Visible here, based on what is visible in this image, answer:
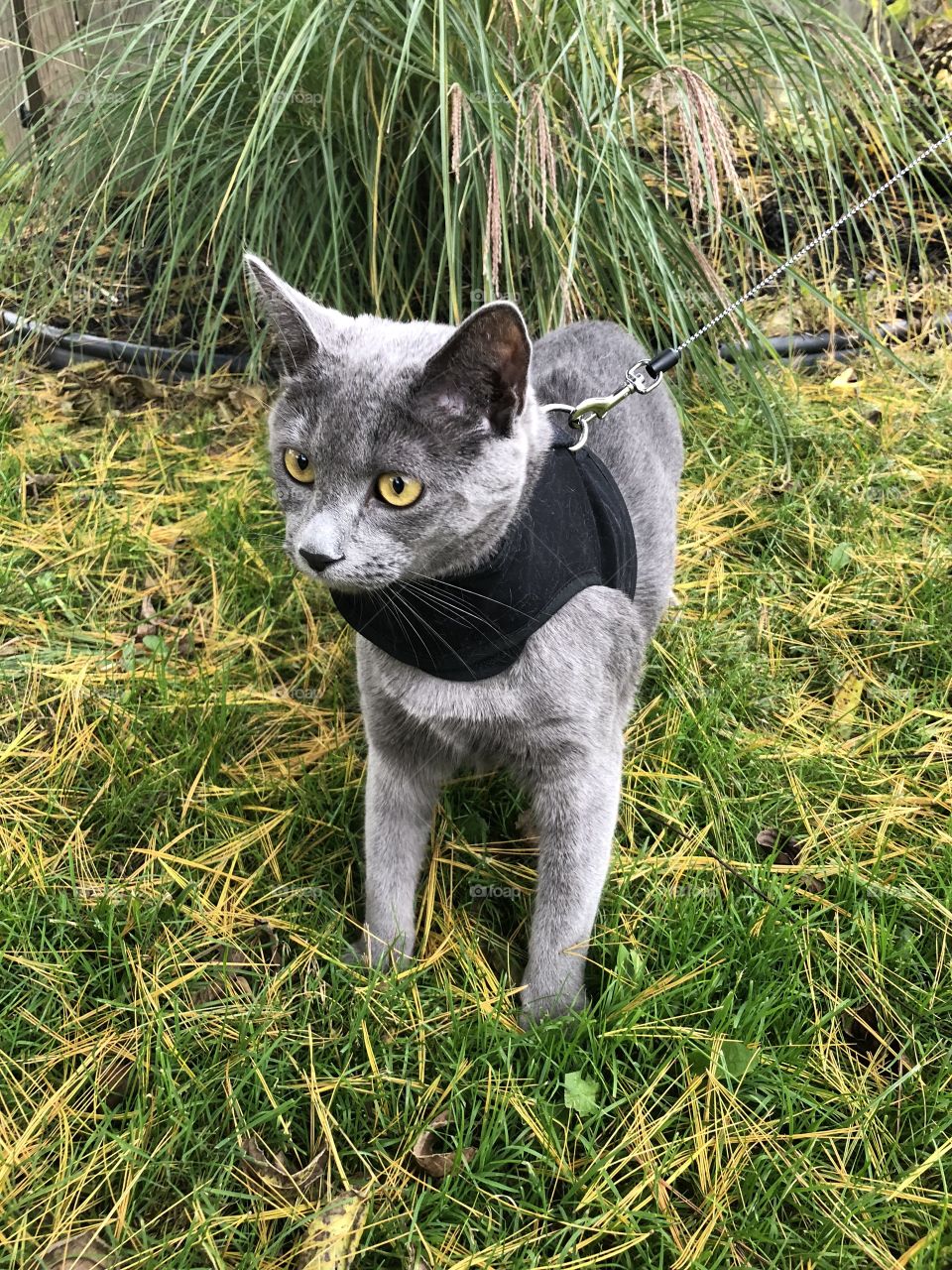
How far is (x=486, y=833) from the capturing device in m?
1.74

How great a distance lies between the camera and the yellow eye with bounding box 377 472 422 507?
119cm

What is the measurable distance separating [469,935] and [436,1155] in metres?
0.37

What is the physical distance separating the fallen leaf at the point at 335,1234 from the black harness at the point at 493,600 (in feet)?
2.29

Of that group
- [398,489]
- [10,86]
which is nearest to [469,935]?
[398,489]

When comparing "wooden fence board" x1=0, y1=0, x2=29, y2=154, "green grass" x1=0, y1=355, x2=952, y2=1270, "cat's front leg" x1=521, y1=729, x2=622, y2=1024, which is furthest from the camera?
"wooden fence board" x1=0, y1=0, x2=29, y2=154

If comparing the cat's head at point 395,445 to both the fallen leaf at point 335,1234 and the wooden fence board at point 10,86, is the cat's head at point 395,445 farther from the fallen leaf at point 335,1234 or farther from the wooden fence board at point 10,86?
the wooden fence board at point 10,86

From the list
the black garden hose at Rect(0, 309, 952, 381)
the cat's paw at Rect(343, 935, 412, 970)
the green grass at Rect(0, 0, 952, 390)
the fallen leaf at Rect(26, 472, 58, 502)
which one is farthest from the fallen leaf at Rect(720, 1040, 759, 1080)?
the fallen leaf at Rect(26, 472, 58, 502)

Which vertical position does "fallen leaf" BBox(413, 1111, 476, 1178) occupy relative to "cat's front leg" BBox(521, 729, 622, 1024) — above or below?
below

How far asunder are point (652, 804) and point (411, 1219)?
817mm

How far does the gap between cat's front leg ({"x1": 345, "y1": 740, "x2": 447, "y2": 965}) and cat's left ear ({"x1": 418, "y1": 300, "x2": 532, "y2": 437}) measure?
571mm

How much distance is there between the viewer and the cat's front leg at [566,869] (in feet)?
4.67

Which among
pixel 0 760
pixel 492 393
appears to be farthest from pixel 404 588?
pixel 0 760

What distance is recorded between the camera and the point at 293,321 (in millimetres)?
1264

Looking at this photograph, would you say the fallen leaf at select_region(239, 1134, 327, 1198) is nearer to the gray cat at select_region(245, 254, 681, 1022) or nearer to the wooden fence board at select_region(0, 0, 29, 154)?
the gray cat at select_region(245, 254, 681, 1022)
